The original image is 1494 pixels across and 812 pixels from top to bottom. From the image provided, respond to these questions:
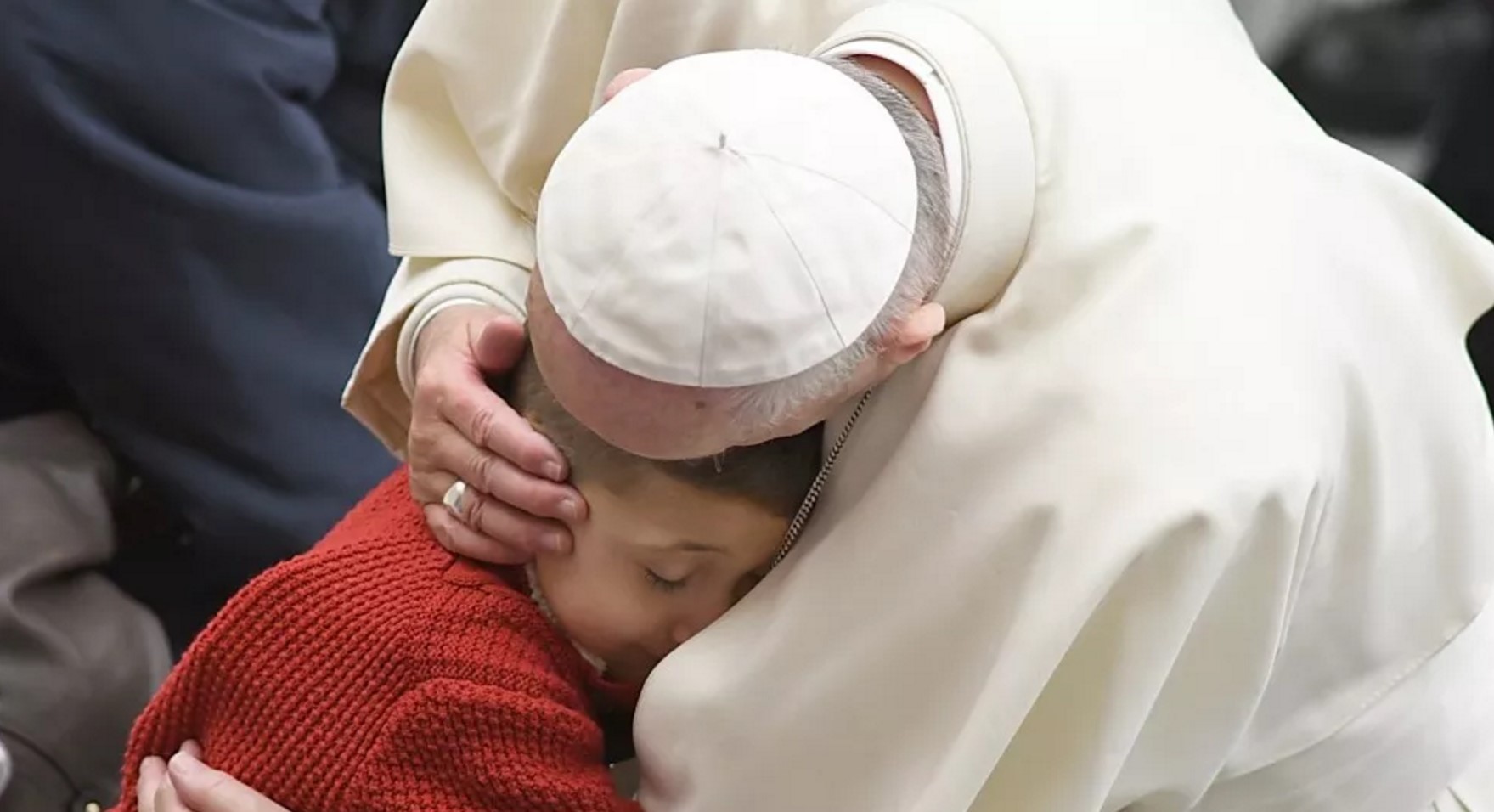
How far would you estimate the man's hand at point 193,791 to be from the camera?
2.39 feet

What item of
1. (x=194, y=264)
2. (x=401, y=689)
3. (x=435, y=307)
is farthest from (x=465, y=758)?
(x=194, y=264)

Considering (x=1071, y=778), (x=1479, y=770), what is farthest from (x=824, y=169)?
(x=1479, y=770)

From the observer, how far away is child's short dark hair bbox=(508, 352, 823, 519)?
631mm

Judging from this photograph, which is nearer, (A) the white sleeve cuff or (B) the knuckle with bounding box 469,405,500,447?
(B) the knuckle with bounding box 469,405,500,447

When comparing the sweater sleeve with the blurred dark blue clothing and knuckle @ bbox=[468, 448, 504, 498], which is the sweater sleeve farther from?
the blurred dark blue clothing

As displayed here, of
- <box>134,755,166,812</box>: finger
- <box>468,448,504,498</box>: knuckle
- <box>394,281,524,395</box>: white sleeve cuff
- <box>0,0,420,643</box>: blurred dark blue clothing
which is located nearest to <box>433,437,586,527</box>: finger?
<box>468,448,504,498</box>: knuckle

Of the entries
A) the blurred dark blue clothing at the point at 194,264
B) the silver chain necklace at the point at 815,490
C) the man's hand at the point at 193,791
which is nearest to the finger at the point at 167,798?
the man's hand at the point at 193,791

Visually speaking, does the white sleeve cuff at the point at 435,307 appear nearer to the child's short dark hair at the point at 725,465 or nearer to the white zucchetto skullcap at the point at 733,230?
the child's short dark hair at the point at 725,465

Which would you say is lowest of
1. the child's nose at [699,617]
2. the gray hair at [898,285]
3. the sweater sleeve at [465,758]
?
the sweater sleeve at [465,758]

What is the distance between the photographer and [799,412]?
57cm

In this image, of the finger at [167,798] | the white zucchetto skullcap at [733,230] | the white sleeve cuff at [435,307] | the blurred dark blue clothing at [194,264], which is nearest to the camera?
the white zucchetto skullcap at [733,230]

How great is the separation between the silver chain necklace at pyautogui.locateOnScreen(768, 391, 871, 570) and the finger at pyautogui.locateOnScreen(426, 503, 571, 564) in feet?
0.32

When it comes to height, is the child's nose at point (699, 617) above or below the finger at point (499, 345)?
below

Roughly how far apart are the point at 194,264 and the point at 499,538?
589 millimetres
